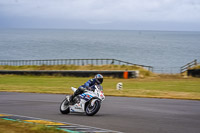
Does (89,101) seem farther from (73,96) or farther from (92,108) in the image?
(73,96)

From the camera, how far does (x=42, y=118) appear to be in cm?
1145

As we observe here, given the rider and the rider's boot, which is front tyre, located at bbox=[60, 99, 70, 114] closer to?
the rider's boot

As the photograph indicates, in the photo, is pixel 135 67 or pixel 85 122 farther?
pixel 135 67

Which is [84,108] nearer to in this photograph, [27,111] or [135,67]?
[27,111]

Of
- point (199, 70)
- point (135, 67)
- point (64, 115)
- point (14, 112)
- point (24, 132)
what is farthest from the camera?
point (135, 67)

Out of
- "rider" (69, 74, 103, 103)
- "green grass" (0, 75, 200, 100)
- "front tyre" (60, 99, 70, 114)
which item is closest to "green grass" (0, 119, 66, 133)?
"rider" (69, 74, 103, 103)

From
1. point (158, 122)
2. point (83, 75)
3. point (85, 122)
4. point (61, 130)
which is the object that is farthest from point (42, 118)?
point (83, 75)

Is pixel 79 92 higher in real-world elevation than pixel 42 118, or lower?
higher

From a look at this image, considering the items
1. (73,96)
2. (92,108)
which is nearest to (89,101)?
(92,108)

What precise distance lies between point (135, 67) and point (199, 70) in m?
8.30

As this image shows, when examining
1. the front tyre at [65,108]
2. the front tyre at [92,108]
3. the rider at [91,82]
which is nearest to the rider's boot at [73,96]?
the rider at [91,82]

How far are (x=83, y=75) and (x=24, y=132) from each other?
2817 centimetres

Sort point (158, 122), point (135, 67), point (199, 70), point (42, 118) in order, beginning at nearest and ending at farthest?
point (158, 122) < point (42, 118) < point (199, 70) < point (135, 67)

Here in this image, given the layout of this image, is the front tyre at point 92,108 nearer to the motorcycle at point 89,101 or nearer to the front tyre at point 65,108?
the motorcycle at point 89,101
